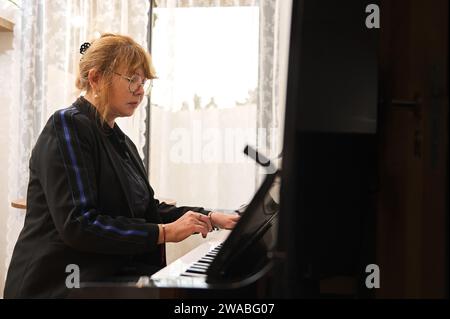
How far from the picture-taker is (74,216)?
4.51 feet

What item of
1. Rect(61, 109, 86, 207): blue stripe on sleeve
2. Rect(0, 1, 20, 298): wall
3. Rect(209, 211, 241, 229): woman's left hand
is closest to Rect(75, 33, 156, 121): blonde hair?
Rect(61, 109, 86, 207): blue stripe on sleeve

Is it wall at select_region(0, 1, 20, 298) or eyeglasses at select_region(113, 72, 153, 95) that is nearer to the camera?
eyeglasses at select_region(113, 72, 153, 95)

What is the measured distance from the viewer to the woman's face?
169 centimetres

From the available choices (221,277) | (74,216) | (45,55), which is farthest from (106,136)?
(45,55)

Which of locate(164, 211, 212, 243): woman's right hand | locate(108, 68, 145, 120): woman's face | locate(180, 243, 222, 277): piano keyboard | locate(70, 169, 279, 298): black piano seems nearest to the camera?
locate(70, 169, 279, 298): black piano

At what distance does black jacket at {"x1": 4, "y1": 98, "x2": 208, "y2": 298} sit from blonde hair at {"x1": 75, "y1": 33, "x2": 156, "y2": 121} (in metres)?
0.10

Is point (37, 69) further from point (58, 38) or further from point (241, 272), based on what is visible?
point (241, 272)

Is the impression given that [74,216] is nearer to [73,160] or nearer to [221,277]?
[73,160]

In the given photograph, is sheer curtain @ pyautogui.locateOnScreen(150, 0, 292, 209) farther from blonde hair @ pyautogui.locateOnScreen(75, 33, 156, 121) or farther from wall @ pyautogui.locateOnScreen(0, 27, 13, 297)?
blonde hair @ pyautogui.locateOnScreen(75, 33, 156, 121)

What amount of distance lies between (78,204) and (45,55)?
92.0 inches

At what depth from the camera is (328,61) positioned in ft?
3.13

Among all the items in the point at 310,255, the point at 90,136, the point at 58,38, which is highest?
the point at 58,38
